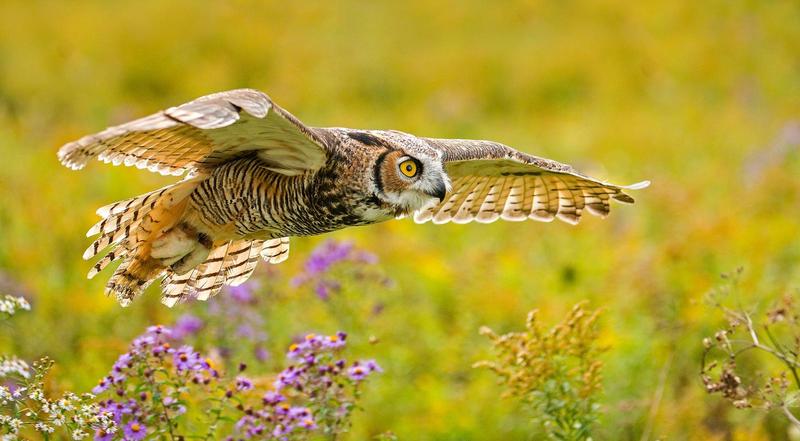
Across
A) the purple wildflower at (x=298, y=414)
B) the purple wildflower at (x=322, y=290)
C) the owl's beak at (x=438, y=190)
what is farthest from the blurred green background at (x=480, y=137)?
the purple wildflower at (x=298, y=414)

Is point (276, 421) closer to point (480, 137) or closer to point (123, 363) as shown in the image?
point (123, 363)

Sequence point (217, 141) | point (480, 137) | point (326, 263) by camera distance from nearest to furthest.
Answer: point (217, 141), point (326, 263), point (480, 137)

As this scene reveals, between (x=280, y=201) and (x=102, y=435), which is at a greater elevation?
(x=280, y=201)

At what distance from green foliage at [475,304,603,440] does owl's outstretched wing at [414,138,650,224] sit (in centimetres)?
103

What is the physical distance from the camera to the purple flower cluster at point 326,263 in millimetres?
4699

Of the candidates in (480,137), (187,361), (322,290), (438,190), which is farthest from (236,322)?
(480,137)

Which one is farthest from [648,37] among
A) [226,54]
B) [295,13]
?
[226,54]

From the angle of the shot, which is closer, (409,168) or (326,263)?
(409,168)

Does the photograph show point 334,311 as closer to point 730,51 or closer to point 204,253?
point 204,253

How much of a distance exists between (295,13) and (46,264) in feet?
31.3

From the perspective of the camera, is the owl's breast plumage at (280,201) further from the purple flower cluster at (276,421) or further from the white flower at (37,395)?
the white flower at (37,395)

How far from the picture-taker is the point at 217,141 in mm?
3855

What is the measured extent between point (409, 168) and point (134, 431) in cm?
134

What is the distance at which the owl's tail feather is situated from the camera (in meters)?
4.14
